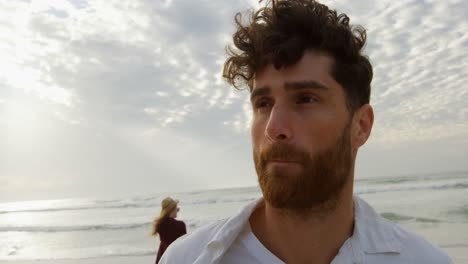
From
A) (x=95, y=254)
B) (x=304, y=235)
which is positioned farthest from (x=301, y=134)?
(x=95, y=254)

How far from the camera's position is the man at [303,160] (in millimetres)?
1593

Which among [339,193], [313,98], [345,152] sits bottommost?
[339,193]

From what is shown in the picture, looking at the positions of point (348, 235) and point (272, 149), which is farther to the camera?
point (348, 235)

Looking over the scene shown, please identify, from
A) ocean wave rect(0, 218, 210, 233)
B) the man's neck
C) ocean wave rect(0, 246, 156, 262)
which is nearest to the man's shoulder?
the man's neck

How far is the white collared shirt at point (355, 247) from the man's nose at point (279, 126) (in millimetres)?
370

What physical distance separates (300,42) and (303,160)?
532mm

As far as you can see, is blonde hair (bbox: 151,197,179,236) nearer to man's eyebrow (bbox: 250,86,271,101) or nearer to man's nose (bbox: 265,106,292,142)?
man's eyebrow (bbox: 250,86,271,101)

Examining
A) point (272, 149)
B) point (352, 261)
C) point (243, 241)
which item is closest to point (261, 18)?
point (272, 149)

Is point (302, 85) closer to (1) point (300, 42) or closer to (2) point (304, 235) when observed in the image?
(1) point (300, 42)

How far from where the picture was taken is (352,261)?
159 centimetres

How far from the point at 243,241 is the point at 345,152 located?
0.59m

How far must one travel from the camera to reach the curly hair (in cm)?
178

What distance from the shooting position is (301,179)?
1.58m

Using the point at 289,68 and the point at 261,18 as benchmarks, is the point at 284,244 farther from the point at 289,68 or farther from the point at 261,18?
the point at 261,18
